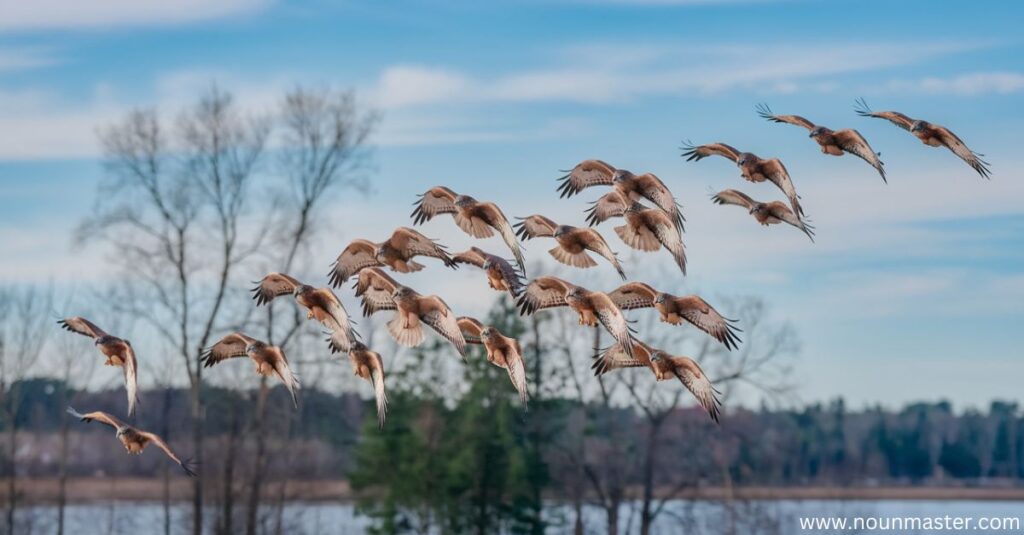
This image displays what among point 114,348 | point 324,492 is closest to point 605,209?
point 114,348

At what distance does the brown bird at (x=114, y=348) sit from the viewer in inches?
933

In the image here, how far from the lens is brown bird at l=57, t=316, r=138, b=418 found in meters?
23.7

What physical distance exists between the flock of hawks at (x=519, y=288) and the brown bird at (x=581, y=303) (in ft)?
0.07

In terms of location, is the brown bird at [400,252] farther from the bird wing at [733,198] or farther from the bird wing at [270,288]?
the bird wing at [733,198]

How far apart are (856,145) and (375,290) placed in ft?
22.0

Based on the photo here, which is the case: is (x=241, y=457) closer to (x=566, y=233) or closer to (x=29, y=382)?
(x=29, y=382)

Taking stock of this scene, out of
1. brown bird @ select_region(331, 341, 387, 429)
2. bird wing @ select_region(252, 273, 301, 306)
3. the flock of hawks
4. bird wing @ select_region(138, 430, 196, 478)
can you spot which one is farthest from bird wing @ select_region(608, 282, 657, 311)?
bird wing @ select_region(138, 430, 196, 478)

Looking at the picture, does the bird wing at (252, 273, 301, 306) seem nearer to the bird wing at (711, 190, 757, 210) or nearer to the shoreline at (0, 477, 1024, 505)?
the bird wing at (711, 190, 757, 210)

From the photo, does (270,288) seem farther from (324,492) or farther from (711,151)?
(324,492)

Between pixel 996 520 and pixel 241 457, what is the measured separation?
96.1 ft

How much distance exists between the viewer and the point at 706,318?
23.6 meters

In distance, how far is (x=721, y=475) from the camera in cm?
6400

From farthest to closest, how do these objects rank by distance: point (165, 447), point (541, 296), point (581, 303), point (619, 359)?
point (619, 359)
point (541, 296)
point (581, 303)
point (165, 447)

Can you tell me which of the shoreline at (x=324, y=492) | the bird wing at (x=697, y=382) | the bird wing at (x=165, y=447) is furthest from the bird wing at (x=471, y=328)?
the shoreline at (x=324, y=492)
